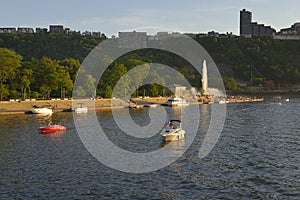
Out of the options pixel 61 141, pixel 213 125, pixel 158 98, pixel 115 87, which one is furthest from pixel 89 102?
pixel 61 141

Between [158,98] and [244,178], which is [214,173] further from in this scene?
[158,98]

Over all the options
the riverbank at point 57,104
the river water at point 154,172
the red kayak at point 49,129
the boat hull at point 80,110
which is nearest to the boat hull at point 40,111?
the riverbank at point 57,104

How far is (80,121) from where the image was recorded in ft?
324

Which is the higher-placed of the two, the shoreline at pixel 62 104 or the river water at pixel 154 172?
the shoreline at pixel 62 104

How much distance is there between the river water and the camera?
126 ft

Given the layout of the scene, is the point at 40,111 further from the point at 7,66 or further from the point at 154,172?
the point at 154,172

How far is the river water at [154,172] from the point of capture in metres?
38.3

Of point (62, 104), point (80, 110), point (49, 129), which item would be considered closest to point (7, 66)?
point (62, 104)

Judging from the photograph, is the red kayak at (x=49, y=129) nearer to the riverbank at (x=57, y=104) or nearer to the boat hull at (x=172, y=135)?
the boat hull at (x=172, y=135)

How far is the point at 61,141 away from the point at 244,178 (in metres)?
36.5

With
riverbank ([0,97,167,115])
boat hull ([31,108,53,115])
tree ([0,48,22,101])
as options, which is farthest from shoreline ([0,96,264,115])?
tree ([0,48,22,101])

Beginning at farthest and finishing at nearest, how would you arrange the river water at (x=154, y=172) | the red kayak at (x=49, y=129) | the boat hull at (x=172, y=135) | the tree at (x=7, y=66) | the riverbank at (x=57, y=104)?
1. the tree at (x=7, y=66)
2. the riverbank at (x=57, y=104)
3. the red kayak at (x=49, y=129)
4. the boat hull at (x=172, y=135)
5. the river water at (x=154, y=172)

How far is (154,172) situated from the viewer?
4650 cm

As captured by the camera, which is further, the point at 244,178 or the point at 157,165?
the point at 157,165
